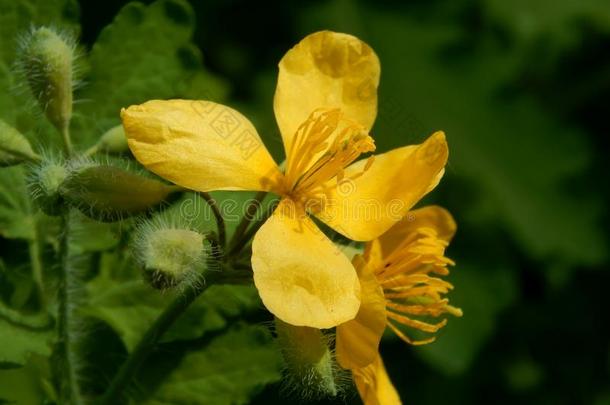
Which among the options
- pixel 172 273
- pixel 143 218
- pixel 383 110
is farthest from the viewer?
pixel 383 110

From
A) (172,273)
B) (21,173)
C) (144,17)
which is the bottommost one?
(21,173)

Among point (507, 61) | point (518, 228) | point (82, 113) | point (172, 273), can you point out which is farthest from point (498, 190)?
point (172, 273)

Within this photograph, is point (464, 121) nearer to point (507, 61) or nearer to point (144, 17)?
point (507, 61)

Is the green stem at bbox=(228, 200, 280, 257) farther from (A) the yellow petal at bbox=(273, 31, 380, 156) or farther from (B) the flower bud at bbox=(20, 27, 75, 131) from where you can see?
(B) the flower bud at bbox=(20, 27, 75, 131)

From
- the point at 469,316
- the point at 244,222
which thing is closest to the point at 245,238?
the point at 244,222

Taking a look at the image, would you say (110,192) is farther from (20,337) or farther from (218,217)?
(20,337)

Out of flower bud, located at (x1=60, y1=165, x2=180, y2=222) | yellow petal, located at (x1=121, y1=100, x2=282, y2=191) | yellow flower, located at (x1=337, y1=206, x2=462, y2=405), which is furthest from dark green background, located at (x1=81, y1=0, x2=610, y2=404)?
flower bud, located at (x1=60, y1=165, x2=180, y2=222)

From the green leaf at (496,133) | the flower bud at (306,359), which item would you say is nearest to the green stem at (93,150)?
the flower bud at (306,359)
